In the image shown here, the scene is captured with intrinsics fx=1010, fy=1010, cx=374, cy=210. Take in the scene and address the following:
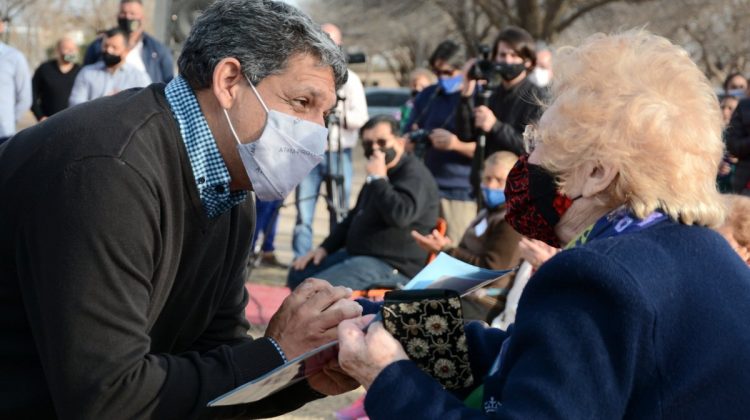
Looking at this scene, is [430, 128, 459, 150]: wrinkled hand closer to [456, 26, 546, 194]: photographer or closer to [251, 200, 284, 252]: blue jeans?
[456, 26, 546, 194]: photographer

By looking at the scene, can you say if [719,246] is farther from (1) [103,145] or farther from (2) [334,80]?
(1) [103,145]

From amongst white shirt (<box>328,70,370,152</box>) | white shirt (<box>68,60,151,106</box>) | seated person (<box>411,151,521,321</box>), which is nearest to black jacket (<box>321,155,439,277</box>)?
seated person (<box>411,151,521,321</box>)

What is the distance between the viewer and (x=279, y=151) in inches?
92.2

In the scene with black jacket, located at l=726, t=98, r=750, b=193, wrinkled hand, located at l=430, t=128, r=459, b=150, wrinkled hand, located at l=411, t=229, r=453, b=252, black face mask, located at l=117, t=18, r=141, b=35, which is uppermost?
black face mask, located at l=117, t=18, r=141, b=35

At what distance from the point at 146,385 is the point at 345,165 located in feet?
22.6

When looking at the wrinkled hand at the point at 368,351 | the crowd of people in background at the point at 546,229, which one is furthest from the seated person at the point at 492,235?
the wrinkled hand at the point at 368,351

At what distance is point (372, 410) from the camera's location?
184 cm

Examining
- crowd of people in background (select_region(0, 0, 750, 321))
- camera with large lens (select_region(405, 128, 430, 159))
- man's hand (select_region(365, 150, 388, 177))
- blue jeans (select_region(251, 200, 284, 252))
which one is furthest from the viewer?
blue jeans (select_region(251, 200, 284, 252))

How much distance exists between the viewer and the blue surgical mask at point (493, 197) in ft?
17.4

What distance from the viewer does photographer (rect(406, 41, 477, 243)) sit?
24.1ft

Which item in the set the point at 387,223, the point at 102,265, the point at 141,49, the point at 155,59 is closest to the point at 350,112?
the point at 155,59

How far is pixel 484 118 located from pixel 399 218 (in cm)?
81

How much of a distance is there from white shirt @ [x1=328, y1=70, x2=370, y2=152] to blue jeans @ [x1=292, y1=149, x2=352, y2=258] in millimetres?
159

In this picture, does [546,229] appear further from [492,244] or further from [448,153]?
[448,153]
